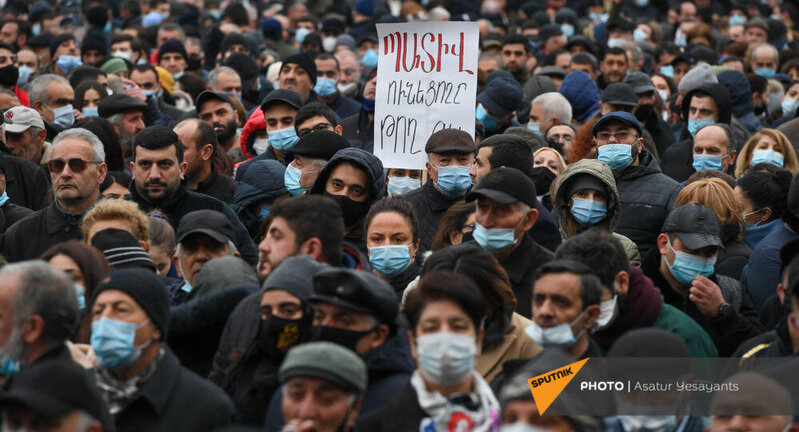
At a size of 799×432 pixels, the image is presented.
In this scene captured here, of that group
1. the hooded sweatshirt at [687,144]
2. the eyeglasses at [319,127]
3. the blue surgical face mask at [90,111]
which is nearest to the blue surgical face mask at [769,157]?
the hooded sweatshirt at [687,144]

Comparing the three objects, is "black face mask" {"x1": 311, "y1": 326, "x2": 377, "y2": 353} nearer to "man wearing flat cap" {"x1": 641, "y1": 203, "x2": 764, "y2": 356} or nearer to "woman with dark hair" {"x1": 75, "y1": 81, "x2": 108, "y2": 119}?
"man wearing flat cap" {"x1": 641, "y1": 203, "x2": 764, "y2": 356}

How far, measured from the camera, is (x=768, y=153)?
9.27 metres

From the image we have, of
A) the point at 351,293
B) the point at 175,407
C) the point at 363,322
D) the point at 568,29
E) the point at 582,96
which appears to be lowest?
the point at 175,407

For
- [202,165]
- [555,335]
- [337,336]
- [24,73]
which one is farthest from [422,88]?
[24,73]

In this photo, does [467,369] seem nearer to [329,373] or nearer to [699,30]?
[329,373]

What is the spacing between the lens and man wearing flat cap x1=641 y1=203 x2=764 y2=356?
6.39 m

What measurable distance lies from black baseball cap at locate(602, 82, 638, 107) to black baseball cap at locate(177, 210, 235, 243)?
5385 mm

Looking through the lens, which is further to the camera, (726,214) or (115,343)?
(726,214)

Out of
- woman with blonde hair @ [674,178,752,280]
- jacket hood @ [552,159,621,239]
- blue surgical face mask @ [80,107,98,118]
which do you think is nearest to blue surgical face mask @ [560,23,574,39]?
blue surgical face mask @ [80,107,98,118]

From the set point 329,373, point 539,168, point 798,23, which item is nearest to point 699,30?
point 798,23

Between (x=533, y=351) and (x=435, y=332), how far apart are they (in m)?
0.89

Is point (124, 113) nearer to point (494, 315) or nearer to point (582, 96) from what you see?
point (582, 96)

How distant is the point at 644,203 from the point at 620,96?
3.19 m

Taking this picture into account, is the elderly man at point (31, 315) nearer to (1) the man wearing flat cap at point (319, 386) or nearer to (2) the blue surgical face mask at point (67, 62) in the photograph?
(1) the man wearing flat cap at point (319, 386)
